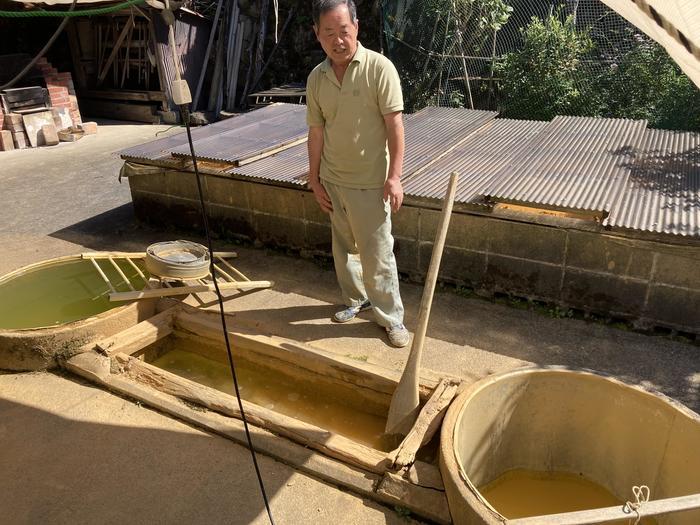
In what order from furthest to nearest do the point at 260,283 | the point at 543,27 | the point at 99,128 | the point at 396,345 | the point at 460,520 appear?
1. the point at 99,128
2. the point at 543,27
3. the point at 260,283
4. the point at 396,345
5. the point at 460,520

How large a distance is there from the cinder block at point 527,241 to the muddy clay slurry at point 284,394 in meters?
1.76

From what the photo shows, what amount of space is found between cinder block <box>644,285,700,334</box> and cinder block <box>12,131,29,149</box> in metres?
11.2

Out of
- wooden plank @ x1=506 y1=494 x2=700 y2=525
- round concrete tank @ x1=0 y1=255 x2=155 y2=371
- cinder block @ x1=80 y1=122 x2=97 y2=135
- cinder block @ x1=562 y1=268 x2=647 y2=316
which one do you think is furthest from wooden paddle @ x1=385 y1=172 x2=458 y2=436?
cinder block @ x1=80 y1=122 x2=97 y2=135

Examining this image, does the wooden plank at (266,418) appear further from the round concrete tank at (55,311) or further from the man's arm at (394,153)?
the man's arm at (394,153)

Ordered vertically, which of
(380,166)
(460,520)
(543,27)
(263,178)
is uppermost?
(543,27)

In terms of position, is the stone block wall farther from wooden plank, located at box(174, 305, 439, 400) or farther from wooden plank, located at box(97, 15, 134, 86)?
wooden plank, located at box(97, 15, 134, 86)

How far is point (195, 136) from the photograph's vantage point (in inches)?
268

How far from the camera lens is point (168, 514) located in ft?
9.30

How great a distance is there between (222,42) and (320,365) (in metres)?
11.2

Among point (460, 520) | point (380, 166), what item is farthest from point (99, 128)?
point (460, 520)

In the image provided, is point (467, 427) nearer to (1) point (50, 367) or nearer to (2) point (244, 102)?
(1) point (50, 367)

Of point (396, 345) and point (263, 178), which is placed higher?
point (263, 178)

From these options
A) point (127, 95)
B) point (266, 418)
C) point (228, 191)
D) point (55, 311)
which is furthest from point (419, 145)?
point (127, 95)

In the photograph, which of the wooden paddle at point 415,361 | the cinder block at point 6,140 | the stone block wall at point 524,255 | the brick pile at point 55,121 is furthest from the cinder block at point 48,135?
the wooden paddle at point 415,361
